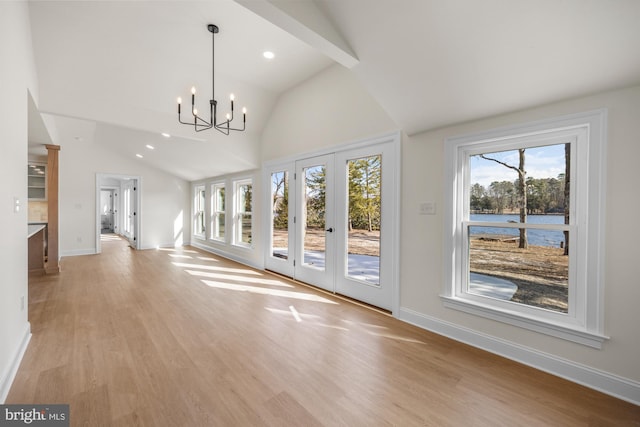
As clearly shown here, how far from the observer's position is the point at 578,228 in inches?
77.0

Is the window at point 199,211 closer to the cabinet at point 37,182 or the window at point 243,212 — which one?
the window at point 243,212

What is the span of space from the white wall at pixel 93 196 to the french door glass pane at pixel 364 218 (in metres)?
6.45

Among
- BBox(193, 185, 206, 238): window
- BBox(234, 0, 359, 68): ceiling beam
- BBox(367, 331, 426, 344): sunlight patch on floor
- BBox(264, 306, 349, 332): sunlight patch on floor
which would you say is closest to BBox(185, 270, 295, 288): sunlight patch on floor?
BBox(264, 306, 349, 332): sunlight patch on floor

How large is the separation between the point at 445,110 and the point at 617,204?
1.32 metres

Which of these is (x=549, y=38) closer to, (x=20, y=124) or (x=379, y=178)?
(x=379, y=178)

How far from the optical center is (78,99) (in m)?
3.63

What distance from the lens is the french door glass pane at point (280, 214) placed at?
4.58 meters

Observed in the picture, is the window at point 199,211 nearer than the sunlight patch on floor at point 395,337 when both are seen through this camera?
No

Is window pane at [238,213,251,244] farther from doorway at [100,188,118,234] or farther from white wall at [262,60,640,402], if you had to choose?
doorway at [100,188,118,234]

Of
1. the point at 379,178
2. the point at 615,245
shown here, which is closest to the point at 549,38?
the point at 615,245

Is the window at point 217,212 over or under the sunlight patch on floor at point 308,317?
over

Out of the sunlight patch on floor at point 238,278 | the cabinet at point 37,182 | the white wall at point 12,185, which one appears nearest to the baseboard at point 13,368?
the white wall at point 12,185

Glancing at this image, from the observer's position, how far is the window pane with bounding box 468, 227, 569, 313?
2.10m

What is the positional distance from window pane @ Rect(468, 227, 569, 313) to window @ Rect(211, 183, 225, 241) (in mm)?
5794
